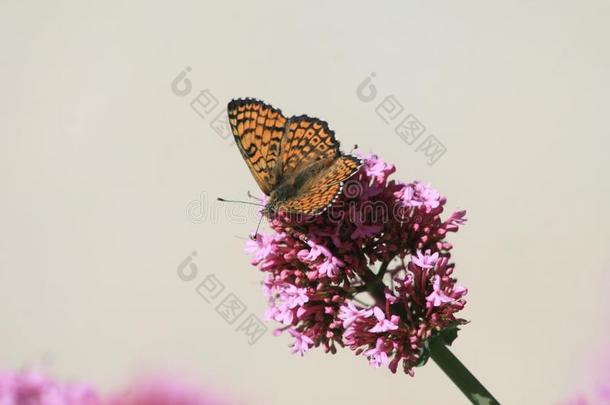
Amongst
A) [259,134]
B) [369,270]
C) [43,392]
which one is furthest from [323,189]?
[43,392]

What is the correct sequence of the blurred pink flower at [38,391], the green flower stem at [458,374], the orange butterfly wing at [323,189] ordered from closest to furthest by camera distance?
the orange butterfly wing at [323,189] < the green flower stem at [458,374] < the blurred pink flower at [38,391]

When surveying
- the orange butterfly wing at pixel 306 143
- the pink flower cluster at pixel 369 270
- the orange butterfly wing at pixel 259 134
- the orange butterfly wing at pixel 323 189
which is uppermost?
the orange butterfly wing at pixel 259 134

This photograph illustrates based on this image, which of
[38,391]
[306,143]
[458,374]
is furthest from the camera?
[306,143]

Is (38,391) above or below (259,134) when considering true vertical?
below

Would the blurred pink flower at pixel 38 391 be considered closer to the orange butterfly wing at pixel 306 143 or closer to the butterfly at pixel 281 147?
Result: the butterfly at pixel 281 147

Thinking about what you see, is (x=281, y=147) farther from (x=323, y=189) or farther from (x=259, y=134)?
(x=323, y=189)

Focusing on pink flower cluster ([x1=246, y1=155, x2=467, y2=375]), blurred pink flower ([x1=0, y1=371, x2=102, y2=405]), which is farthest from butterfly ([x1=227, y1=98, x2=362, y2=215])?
blurred pink flower ([x1=0, y1=371, x2=102, y2=405])

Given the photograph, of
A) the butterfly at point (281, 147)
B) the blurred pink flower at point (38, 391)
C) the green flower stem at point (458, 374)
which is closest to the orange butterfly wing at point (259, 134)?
the butterfly at point (281, 147)

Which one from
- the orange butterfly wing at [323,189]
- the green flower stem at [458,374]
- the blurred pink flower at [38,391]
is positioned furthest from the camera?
the blurred pink flower at [38,391]
